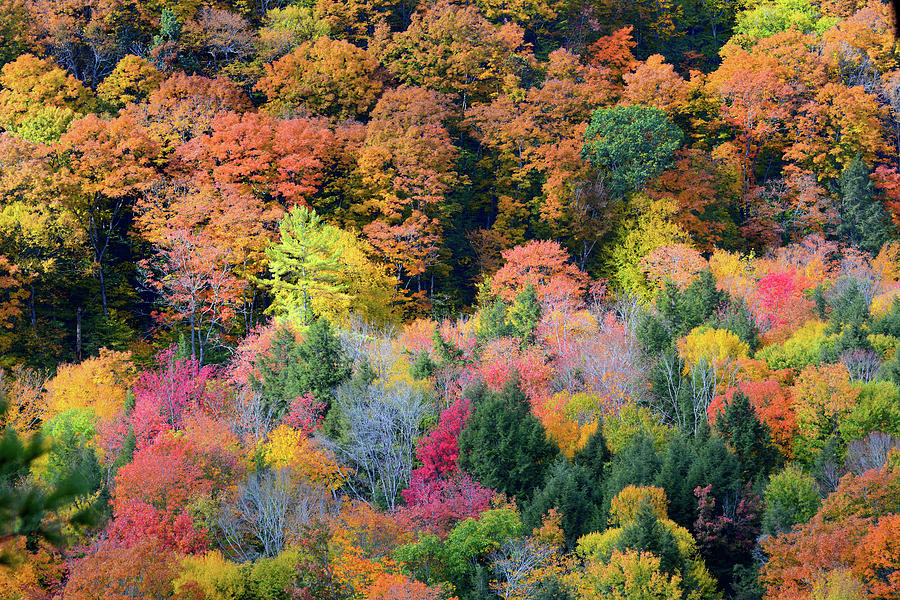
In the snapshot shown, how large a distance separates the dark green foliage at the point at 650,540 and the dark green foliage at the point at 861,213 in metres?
29.2

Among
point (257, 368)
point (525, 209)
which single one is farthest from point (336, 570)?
point (525, 209)

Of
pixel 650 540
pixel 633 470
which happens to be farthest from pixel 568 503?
pixel 650 540

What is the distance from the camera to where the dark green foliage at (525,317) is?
41.6 metres

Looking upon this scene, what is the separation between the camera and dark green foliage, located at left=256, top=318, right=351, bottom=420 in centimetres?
3768

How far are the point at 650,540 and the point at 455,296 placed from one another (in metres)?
21.8

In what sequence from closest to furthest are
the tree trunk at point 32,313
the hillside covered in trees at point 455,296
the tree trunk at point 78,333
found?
the hillside covered in trees at point 455,296 < the tree trunk at point 32,313 < the tree trunk at point 78,333

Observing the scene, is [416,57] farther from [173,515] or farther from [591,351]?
[173,515]

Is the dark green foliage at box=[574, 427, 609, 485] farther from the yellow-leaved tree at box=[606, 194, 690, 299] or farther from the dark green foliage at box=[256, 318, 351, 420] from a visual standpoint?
the yellow-leaved tree at box=[606, 194, 690, 299]

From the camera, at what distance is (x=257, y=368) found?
39.3 m

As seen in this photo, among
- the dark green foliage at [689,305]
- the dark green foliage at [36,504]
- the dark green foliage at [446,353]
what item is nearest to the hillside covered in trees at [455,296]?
the dark green foliage at [446,353]

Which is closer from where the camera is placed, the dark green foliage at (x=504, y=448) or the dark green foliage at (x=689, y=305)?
the dark green foliage at (x=504, y=448)

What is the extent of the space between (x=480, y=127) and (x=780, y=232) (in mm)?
17470

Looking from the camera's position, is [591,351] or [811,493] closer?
[811,493]

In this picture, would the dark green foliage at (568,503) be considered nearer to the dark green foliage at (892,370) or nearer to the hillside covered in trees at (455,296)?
the hillside covered in trees at (455,296)
